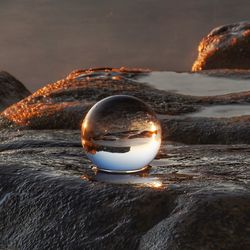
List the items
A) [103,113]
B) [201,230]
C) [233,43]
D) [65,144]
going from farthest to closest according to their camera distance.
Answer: [233,43] < [65,144] < [103,113] < [201,230]

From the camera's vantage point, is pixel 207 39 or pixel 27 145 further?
pixel 207 39

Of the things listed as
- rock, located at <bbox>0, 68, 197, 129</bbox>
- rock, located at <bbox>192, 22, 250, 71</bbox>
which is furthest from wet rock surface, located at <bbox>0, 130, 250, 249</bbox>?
rock, located at <bbox>192, 22, 250, 71</bbox>

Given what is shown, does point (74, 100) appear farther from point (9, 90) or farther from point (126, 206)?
point (9, 90)

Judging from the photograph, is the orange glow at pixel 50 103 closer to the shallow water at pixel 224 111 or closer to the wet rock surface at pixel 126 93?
the wet rock surface at pixel 126 93

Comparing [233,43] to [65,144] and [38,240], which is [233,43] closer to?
[65,144]

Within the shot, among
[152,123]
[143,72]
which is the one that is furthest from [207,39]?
[152,123]

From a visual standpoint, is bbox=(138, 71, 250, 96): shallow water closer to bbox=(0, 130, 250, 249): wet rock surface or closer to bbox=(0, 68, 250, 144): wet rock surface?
bbox=(0, 68, 250, 144): wet rock surface

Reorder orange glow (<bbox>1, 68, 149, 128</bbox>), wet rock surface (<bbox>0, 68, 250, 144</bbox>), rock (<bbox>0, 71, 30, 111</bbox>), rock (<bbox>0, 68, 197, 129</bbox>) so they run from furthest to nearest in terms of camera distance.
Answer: rock (<bbox>0, 71, 30, 111</bbox>), orange glow (<bbox>1, 68, 149, 128</bbox>), rock (<bbox>0, 68, 197, 129</bbox>), wet rock surface (<bbox>0, 68, 250, 144</bbox>)
